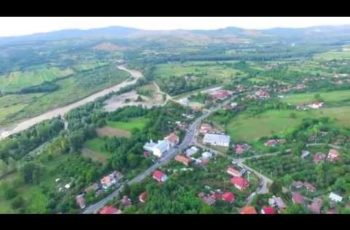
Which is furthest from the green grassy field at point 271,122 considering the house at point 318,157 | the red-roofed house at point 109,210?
the red-roofed house at point 109,210

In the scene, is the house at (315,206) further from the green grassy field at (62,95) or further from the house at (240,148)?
the green grassy field at (62,95)

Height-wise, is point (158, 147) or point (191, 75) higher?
point (158, 147)

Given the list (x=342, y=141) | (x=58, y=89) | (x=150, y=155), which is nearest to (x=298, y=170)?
(x=342, y=141)

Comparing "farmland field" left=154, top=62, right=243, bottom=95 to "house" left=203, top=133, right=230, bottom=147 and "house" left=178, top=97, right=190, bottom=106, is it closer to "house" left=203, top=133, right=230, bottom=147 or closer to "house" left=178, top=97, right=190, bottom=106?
"house" left=178, top=97, right=190, bottom=106

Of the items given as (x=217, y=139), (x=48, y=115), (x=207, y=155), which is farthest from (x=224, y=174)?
(x=48, y=115)

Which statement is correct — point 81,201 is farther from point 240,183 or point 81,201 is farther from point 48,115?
point 48,115
